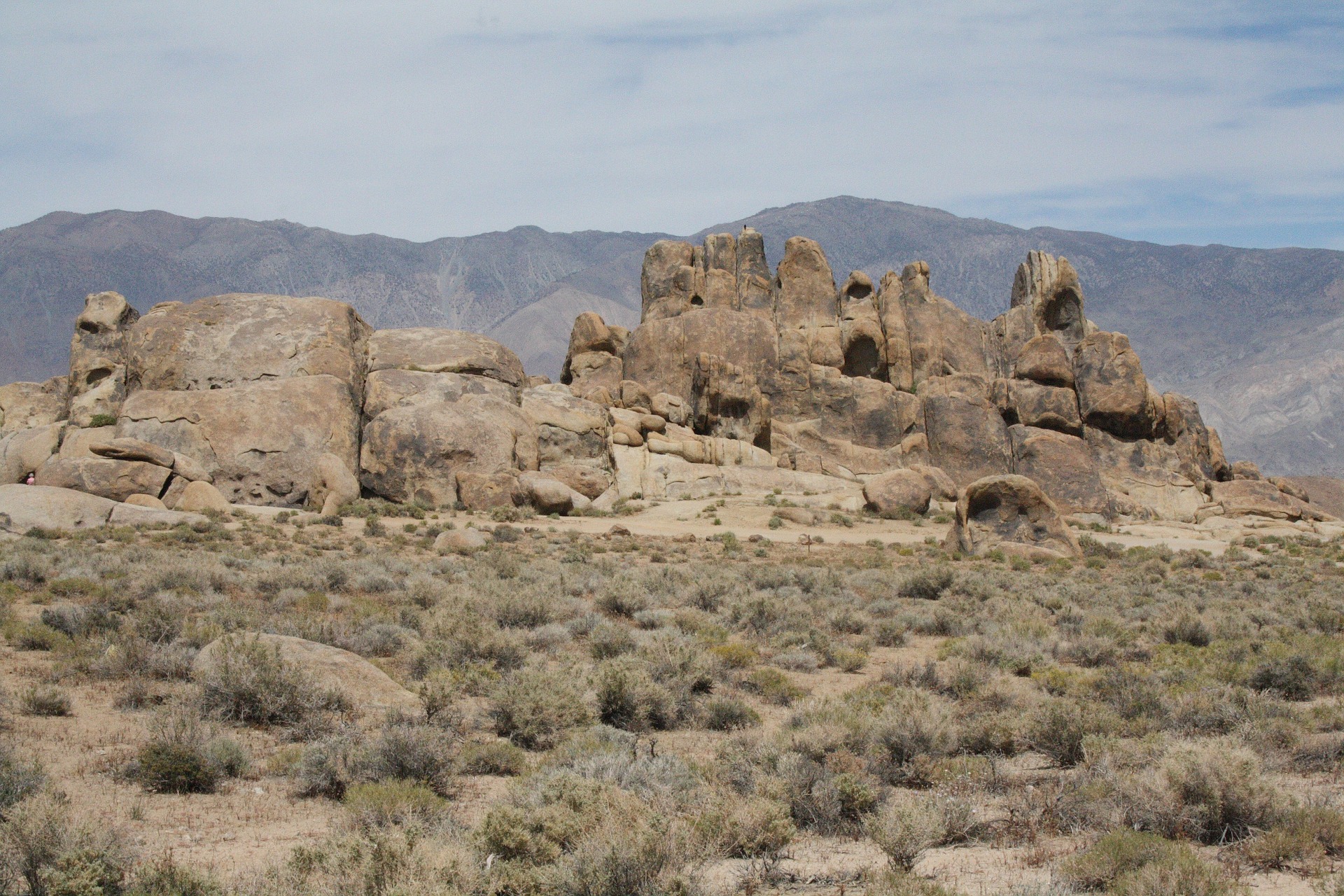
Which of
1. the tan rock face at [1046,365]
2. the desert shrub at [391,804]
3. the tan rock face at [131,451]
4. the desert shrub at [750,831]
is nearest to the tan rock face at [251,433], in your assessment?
the tan rock face at [131,451]

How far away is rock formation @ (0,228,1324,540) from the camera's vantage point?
2991 cm

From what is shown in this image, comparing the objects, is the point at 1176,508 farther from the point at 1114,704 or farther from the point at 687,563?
the point at 1114,704

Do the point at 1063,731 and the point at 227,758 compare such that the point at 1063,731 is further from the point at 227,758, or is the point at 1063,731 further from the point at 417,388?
the point at 417,388

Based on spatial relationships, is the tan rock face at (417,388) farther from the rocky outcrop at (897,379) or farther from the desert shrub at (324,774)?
the desert shrub at (324,774)

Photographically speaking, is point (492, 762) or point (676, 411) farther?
point (676, 411)

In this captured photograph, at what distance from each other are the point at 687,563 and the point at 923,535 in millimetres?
11537

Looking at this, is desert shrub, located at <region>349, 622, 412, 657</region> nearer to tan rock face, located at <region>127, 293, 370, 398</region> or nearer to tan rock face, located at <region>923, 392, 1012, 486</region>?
tan rock face, located at <region>127, 293, 370, 398</region>

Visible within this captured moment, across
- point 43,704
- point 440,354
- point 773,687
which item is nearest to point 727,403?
point 440,354

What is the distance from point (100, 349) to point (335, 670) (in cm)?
3799

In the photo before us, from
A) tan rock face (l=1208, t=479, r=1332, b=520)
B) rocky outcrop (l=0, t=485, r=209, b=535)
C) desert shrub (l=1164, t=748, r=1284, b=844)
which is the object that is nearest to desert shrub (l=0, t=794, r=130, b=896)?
desert shrub (l=1164, t=748, r=1284, b=844)

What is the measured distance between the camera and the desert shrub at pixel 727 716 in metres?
9.57

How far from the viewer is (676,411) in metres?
43.7

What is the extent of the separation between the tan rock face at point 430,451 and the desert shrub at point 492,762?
76.0 ft

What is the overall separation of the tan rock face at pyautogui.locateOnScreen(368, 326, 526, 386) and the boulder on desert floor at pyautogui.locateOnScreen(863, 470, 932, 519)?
521 inches
